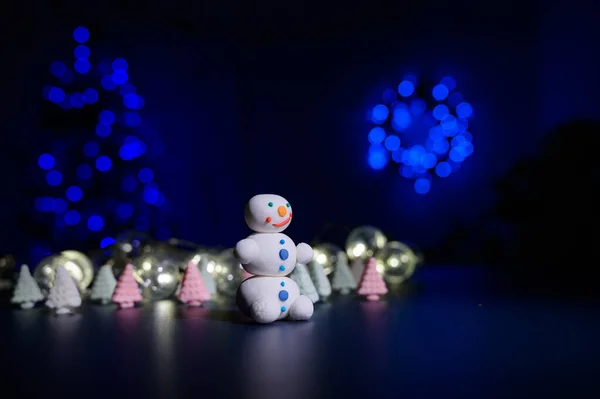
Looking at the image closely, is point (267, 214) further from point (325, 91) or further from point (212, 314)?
point (325, 91)

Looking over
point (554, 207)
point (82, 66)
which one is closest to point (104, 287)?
point (82, 66)

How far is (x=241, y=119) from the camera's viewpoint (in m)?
8.53

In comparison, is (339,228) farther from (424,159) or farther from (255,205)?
(255,205)

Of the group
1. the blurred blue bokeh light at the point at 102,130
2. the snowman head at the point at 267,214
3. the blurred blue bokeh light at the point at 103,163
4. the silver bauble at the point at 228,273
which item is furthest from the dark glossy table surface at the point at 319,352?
the blurred blue bokeh light at the point at 102,130

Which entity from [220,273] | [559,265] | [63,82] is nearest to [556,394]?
[220,273]

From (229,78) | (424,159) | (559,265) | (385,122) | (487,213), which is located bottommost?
(559,265)

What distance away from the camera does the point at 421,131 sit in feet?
26.0

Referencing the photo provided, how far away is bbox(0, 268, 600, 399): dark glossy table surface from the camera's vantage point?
6.14 ft

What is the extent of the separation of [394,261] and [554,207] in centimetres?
287

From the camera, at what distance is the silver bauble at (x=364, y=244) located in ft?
17.5

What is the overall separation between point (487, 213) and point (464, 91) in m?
1.69

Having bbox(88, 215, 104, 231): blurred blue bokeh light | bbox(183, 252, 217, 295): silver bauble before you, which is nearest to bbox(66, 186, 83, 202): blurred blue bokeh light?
bbox(88, 215, 104, 231): blurred blue bokeh light

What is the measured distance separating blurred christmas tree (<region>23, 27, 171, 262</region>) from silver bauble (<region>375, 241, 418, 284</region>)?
10.6 ft

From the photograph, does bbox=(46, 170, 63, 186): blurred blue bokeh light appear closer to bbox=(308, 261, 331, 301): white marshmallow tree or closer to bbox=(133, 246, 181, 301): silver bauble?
bbox=(133, 246, 181, 301): silver bauble
